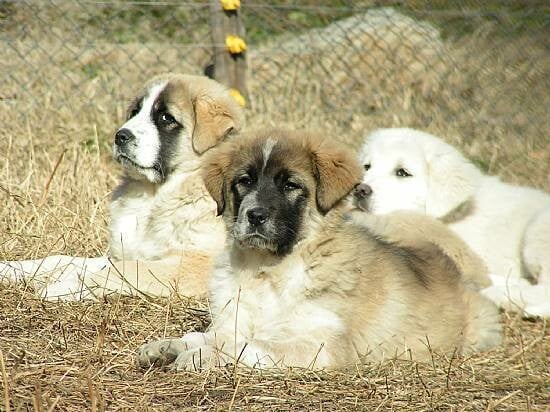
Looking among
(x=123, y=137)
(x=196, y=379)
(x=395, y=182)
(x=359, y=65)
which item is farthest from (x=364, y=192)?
(x=359, y=65)

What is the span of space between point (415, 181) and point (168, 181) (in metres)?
1.72

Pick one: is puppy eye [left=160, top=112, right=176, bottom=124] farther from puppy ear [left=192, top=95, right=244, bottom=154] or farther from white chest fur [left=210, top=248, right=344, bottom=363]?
white chest fur [left=210, top=248, right=344, bottom=363]

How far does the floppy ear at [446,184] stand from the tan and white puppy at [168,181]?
4.76 ft

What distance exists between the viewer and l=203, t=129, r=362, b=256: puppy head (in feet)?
13.9

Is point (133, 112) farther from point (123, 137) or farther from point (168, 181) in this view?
point (168, 181)

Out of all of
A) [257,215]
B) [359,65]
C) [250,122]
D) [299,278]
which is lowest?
[359,65]

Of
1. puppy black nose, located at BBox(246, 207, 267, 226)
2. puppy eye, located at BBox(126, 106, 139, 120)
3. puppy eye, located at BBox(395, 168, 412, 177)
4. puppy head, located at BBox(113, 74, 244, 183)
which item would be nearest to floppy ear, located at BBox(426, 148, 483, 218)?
puppy eye, located at BBox(395, 168, 412, 177)

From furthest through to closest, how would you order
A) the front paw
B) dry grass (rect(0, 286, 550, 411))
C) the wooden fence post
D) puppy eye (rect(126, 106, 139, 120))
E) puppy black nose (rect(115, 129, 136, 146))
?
the wooden fence post → puppy eye (rect(126, 106, 139, 120)) → puppy black nose (rect(115, 129, 136, 146)) → the front paw → dry grass (rect(0, 286, 550, 411))

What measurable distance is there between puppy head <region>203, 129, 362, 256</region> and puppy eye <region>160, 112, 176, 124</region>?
151cm

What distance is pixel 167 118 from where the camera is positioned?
19.5 ft

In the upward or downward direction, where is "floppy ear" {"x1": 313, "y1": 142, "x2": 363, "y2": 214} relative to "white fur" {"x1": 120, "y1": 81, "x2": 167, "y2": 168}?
upward

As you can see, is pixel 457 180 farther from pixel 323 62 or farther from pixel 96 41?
pixel 96 41

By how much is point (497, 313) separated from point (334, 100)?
5567 millimetres

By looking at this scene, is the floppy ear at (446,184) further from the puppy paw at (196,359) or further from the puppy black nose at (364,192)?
the puppy paw at (196,359)
